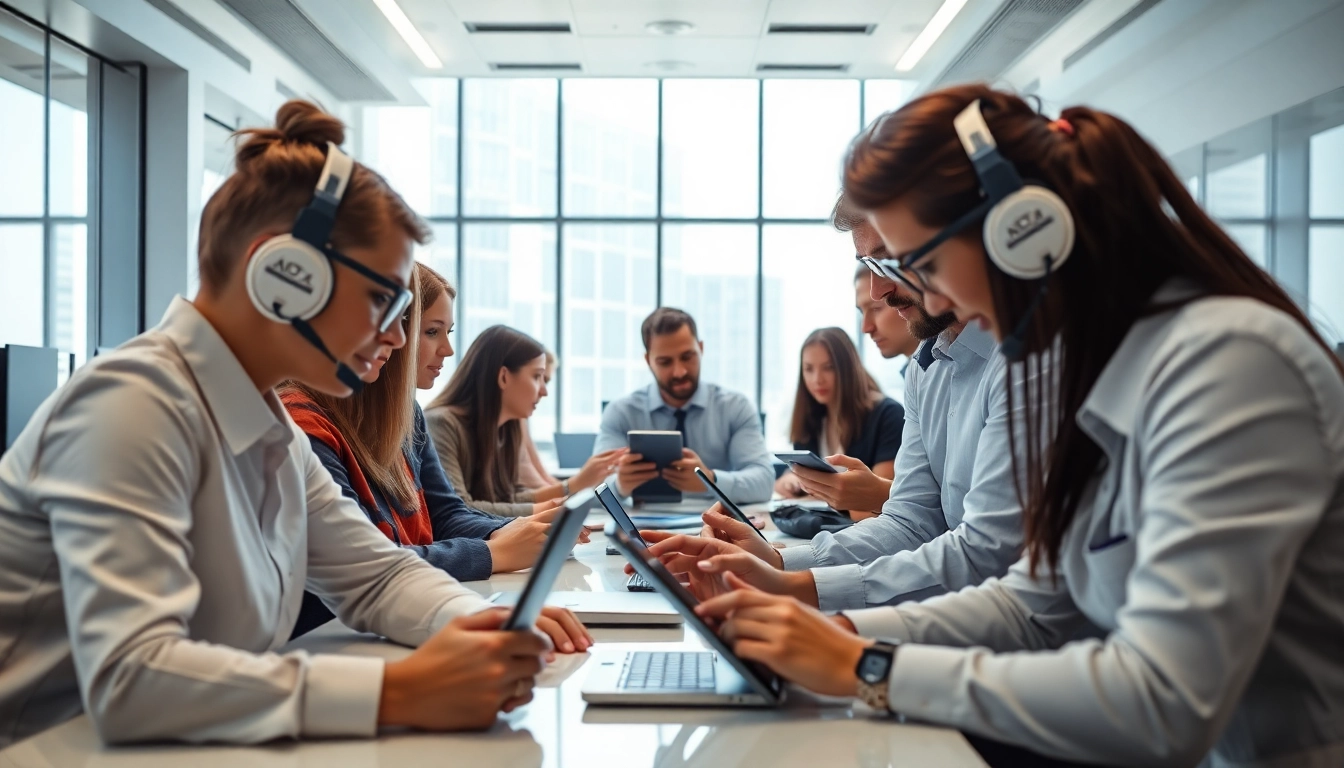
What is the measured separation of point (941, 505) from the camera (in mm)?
2199

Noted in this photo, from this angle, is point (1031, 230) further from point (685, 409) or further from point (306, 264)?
point (685, 409)

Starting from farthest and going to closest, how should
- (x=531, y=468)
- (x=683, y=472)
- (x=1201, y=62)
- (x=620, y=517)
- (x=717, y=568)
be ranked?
(x=1201, y=62) < (x=531, y=468) < (x=683, y=472) < (x=620, y=517) < (x=717, y=568)

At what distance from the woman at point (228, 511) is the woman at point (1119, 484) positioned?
1.45 feet

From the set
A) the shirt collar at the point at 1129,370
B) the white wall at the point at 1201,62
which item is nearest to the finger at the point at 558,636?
the shirt collar at the point at 1129,370

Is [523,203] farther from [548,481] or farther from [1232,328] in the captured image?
[1232,328]

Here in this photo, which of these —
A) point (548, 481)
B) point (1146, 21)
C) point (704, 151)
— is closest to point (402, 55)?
point (704, 151)

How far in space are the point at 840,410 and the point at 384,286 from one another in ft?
11.5

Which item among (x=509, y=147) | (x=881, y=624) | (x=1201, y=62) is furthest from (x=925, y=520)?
(x=509, y=147)

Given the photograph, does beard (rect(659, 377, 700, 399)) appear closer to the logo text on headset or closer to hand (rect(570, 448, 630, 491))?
hand (rect(570, 448, 630, 491))

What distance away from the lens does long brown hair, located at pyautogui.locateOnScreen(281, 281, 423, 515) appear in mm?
2104

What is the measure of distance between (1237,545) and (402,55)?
7618mm

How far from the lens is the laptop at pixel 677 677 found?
112 cm

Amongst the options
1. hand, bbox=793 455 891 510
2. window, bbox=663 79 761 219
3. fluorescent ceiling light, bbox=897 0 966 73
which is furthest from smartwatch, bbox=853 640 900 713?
window, bbox=663 79 761 219

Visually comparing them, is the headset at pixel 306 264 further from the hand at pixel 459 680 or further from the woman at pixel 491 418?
the woman at pixel 491 418
